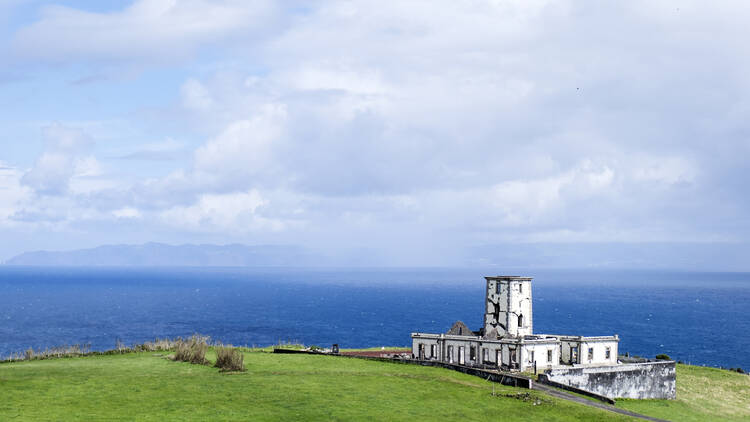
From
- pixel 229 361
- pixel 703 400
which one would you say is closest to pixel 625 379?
pixel 703 400

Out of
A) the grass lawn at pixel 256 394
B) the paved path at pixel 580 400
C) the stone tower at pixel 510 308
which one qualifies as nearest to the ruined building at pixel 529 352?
the stone tower at pixel 510 308

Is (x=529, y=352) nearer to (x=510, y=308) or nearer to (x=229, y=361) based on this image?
(x=510, y=308)

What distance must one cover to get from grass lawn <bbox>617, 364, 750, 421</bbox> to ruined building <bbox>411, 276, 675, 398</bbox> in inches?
90.2

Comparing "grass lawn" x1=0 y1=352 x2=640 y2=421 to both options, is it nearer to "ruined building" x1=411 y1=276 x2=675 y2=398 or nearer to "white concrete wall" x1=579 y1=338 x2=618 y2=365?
"ruined building" x1=411 y1=276 x2=675 y2=398

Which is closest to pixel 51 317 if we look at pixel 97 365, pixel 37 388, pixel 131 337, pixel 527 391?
pixel 131 337

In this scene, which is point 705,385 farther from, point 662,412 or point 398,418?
point 398,418

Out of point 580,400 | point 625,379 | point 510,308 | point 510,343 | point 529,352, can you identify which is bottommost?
point 625,379

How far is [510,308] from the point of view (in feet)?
271

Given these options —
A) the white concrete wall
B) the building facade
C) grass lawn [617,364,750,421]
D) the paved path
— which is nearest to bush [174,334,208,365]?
the building facade

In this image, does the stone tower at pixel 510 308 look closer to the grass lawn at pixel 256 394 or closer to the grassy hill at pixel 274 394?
the grassy hill at pixel 274 394

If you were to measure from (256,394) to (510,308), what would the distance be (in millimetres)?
38394

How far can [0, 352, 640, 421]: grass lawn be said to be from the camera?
47250mm

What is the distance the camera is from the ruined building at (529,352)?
72.8 metres

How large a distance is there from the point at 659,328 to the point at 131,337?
131 meters
